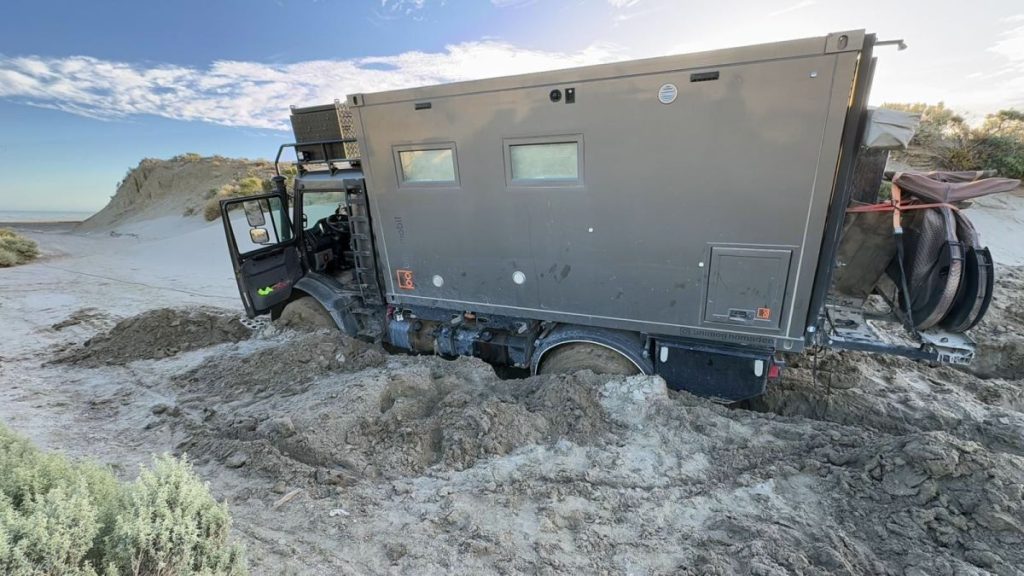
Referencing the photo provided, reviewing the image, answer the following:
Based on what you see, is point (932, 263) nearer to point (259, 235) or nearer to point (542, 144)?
point (542, 144)

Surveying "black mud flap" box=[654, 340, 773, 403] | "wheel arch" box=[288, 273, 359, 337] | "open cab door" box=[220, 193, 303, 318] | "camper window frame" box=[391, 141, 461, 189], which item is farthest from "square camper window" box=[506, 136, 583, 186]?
"open cab door" box=[220, 193, 303, 318]

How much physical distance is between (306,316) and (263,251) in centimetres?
98

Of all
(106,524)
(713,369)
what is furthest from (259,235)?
(713,369)

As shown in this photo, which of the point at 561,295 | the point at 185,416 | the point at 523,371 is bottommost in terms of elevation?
the point at 523,371

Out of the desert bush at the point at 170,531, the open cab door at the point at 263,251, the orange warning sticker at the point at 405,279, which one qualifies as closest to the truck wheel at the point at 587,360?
the orange warning sticker at the point at 405,279

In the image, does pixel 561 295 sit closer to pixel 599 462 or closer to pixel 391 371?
pixel 599 462

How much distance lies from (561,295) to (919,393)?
3.66 meters

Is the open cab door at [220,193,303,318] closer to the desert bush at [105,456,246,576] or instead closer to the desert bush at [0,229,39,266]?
the desert bush at [105,456,246,576]

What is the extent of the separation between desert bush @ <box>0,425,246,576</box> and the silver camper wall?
2908 millimetres

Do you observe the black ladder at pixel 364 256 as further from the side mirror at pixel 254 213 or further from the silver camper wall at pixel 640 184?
the side mirror at pixel 254 213

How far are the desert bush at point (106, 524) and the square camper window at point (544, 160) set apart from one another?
3.07 metres

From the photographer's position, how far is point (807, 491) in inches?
108

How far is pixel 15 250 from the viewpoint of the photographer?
14594 millimetres

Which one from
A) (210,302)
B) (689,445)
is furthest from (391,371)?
(210,302)
